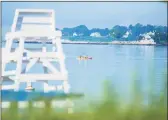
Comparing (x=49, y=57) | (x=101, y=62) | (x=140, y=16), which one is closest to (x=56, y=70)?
(x=49, y=57)

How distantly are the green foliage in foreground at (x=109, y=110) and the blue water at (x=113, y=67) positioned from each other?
2.6 inches

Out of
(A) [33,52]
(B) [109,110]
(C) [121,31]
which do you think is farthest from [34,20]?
(B) [109,110]

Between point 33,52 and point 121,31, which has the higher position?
point 121,31

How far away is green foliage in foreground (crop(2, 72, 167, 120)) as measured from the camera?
303 centimetres

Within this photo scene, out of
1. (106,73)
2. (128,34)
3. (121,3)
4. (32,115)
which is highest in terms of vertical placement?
(121,3)

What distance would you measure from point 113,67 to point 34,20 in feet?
2.97

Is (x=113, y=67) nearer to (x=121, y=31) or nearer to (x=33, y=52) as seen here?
(x=121, y=31)

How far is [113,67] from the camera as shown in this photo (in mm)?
3014

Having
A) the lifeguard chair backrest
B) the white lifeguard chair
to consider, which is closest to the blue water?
the white lifeguard chair

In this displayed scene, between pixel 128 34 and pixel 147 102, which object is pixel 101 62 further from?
pixel 147 102

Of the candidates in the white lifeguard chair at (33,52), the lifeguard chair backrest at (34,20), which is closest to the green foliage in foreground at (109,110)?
the white lifeguard chair at (33,52)

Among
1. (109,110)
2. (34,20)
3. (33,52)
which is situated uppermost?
(34,20)

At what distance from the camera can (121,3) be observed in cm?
300

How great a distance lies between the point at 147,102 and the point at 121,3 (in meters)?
1.02
